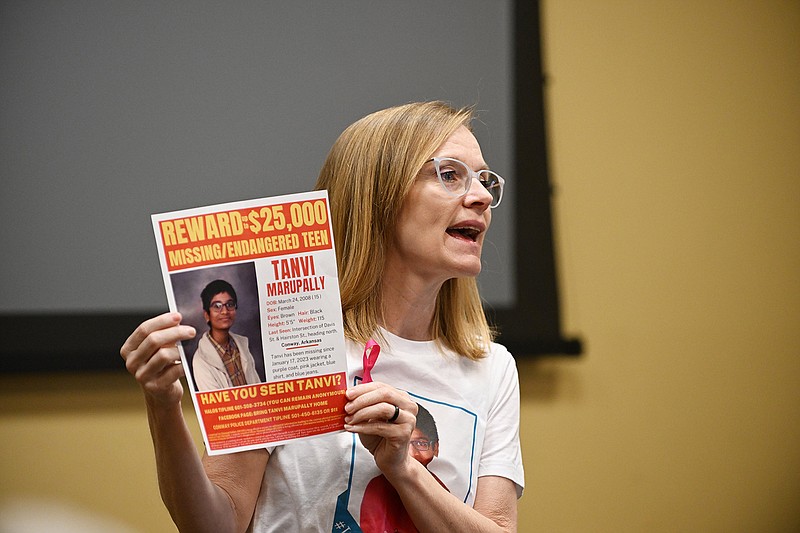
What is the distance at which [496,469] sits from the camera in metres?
1.18

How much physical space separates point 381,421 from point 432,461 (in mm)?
176

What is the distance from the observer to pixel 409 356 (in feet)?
3.84

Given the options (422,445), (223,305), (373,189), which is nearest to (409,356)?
(422,445)

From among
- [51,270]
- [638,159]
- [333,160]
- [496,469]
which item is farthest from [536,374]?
[51,270]

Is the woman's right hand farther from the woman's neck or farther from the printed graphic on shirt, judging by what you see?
the printed graphic on shirt

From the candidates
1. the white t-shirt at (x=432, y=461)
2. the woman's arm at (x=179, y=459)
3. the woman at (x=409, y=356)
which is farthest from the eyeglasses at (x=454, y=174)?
the woman's arm at (x=179, y=459)

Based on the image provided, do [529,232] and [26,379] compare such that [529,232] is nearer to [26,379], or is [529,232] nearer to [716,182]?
[716,182]

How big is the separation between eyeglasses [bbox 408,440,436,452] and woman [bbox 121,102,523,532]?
2cm

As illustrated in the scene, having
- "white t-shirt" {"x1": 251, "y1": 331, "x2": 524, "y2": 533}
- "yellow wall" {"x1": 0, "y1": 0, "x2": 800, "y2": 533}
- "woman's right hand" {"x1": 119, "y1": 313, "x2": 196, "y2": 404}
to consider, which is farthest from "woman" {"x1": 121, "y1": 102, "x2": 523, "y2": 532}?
"yellow wall" {"x1": 0, "y1": 0, "x2": 800, "y2": 533}

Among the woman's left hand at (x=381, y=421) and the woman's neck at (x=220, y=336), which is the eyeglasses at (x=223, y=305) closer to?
the woman's neck at (x=220, y=336)

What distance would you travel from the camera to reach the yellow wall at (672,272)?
6.67ft

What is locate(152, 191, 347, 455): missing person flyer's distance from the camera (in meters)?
0.88

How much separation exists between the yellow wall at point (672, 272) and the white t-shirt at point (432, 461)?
0.77 m

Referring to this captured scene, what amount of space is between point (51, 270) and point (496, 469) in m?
1.19
